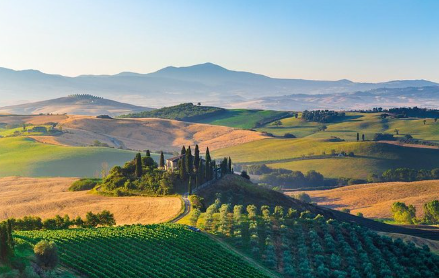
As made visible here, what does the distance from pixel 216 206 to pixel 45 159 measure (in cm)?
9386

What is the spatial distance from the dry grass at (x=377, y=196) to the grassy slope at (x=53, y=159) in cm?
6179

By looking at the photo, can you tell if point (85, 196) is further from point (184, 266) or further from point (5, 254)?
point (5, 254)

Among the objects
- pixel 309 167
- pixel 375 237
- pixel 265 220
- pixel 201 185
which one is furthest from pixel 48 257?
pixel 309 167

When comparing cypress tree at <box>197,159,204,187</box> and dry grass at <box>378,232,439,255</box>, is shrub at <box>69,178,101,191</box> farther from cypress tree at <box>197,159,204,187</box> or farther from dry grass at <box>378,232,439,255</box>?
dry grass at <box>378,232,439,255</box>

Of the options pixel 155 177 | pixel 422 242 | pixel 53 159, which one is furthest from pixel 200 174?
pixel 53 159

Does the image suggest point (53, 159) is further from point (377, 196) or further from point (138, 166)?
point (377, 196)

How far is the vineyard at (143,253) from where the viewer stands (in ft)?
157

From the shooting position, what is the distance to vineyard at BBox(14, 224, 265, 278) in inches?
1882

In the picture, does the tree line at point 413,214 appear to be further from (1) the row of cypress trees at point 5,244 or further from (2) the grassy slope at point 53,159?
(1) the row of cypress trees at point 5,244

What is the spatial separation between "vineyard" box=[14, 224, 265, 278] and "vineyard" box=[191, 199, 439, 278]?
524cm

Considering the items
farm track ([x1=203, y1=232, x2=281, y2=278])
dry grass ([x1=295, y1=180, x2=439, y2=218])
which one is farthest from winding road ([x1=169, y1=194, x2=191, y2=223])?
dry grass ([x1=295, y1=180, x2=439, y2=218])

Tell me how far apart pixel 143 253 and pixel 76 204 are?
4478cm

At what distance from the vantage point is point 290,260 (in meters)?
63.9

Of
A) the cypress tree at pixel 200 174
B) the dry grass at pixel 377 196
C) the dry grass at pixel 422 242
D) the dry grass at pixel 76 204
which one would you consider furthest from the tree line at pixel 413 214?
the dry grass at pixel 76 204
